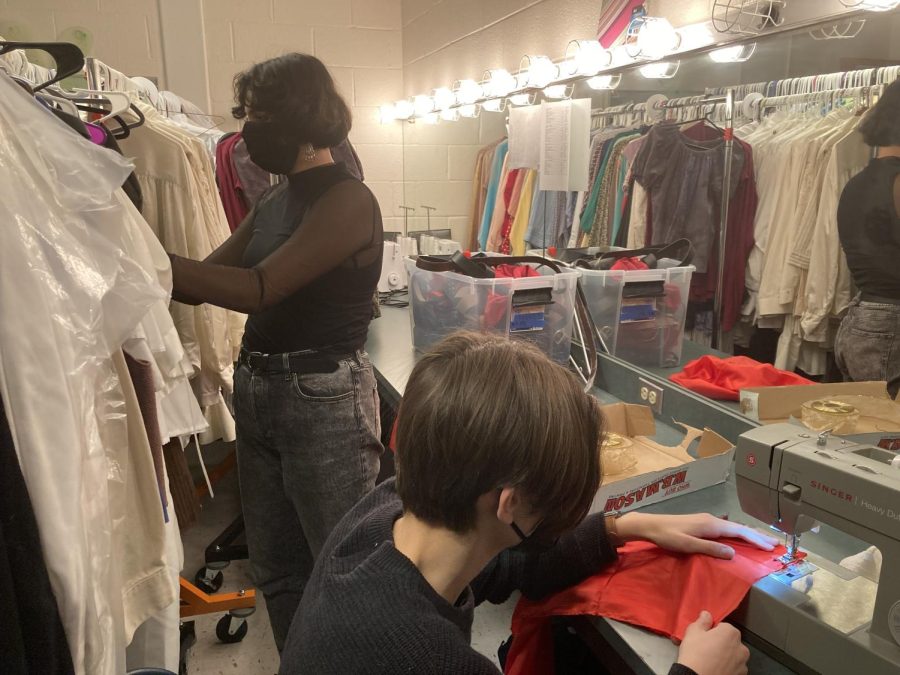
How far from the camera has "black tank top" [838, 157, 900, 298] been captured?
1437mm

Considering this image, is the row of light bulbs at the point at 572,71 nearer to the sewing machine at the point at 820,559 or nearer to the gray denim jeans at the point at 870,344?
the gray denim jeans at the point at 870,344

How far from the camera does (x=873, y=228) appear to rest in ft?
4.84

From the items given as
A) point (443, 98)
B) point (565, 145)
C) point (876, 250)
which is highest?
point (443, 98)

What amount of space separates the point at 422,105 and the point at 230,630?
10.1 ft

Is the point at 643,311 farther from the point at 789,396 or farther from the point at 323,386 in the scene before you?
the point at 323,386

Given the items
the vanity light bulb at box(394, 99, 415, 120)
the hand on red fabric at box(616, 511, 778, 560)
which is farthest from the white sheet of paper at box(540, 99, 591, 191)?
the vanity light bulb at box(394, 99, 415, 120)

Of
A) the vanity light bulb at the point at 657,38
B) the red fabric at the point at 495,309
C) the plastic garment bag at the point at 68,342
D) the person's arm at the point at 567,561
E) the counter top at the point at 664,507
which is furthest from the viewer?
the red fabric at the point at 495,309

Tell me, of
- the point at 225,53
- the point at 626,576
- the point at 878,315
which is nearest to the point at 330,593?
the point at 626,576

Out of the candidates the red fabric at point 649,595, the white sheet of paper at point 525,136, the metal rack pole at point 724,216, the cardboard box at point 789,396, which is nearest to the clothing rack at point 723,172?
the metal rack pole at point 724,216

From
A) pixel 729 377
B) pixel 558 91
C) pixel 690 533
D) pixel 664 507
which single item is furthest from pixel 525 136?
pixel 690 533

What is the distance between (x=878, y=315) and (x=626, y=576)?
88cm

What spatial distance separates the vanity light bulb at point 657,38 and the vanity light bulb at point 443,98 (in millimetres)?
1690

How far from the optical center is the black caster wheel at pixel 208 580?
2676mm

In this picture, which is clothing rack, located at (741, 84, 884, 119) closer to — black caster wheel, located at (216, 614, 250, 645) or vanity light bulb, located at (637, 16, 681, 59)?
vanity light bulb, located at (637, 16, 681, 59)
